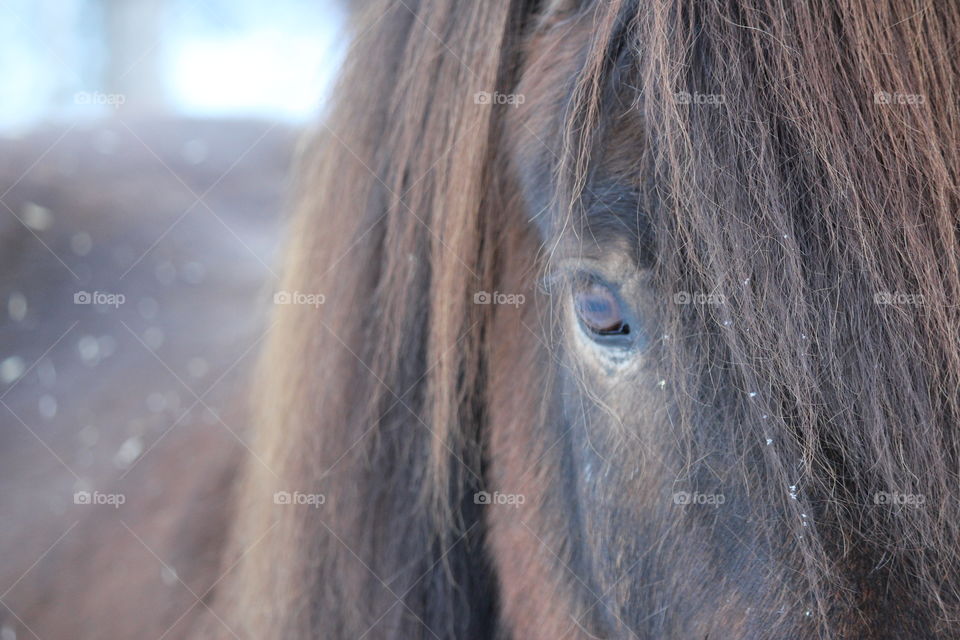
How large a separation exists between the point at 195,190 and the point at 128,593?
1139mm

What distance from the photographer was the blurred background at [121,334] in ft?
4.34

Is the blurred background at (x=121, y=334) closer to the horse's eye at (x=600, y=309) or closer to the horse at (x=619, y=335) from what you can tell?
the horse at (x=619, y=335)

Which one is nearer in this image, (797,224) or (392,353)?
(797,224)

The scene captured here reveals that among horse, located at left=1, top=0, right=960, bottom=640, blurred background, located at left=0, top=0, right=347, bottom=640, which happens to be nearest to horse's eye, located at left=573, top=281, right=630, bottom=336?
horse, located at left=1, top=0, right=960, bottom=640

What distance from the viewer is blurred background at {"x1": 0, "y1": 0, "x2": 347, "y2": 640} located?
52.1 inches

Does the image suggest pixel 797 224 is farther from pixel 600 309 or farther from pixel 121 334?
pixel 121 334

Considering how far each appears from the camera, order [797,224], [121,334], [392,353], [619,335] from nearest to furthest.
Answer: [797,224] → [619,335] → [392,353] → [121,334]

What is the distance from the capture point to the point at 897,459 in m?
0.62

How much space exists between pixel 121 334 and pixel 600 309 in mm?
1265

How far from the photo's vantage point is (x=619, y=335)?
764mm

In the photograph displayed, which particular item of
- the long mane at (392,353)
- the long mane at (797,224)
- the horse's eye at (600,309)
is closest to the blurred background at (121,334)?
the long mane at (392,353)

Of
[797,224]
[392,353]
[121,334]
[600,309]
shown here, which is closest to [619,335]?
[600,309]

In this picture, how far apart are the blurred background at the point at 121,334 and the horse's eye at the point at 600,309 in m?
0.56

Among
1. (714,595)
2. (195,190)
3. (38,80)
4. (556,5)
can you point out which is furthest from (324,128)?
(38,80)
